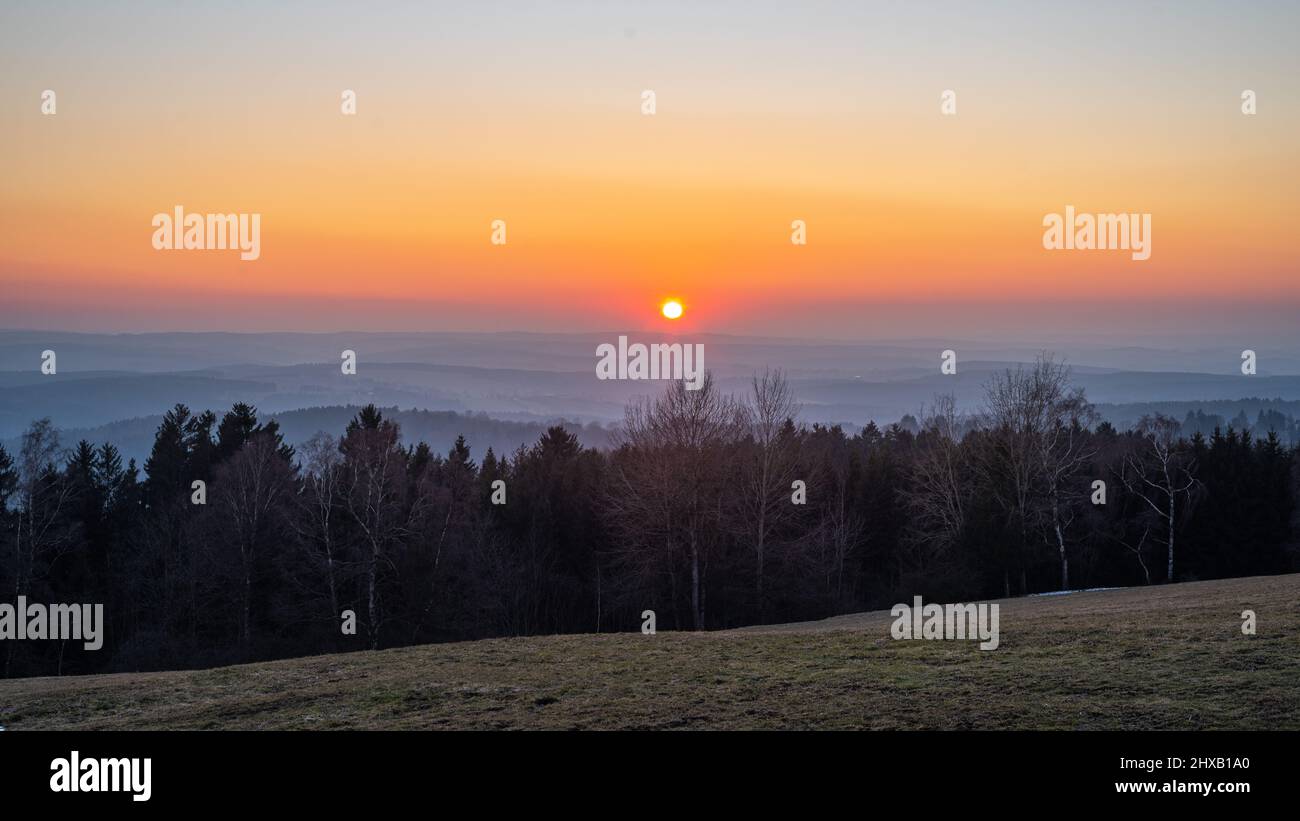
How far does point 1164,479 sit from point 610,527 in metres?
32.3

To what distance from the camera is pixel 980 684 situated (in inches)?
556

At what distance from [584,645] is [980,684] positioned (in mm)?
10124

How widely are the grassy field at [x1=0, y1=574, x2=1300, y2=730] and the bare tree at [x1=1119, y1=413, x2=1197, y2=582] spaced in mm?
38583

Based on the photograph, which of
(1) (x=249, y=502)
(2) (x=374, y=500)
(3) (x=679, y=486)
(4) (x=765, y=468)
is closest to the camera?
(2) (x=374, y=500)

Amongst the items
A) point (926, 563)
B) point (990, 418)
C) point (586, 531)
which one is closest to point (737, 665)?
point (586, 531)

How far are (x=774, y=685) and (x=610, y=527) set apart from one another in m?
39.0

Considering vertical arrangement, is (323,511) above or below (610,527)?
above

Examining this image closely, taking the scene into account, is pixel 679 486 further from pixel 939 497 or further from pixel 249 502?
pixel 249 502

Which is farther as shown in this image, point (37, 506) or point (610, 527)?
point (610, 527)

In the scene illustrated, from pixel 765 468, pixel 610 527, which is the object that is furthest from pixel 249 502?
pixel 765 468

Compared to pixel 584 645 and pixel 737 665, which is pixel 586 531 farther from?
pixel 737 665

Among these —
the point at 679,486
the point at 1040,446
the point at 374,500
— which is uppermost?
the point at 1040,446

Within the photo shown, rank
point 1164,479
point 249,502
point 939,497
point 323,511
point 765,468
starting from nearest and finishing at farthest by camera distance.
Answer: point 323,511 → point 249,502 → point 765,468 → point 1164,479 → point 939,497

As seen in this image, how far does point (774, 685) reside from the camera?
15.4 metres
